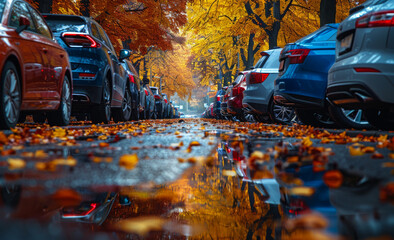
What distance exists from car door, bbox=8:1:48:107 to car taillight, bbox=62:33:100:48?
1780 mm

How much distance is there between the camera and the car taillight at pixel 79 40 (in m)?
8.79

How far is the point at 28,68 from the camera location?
6410 millimetres

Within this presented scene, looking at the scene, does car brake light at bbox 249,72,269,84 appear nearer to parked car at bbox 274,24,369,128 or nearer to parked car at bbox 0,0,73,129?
parked car at bbox 274,24,369,128

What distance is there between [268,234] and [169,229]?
1.51ft

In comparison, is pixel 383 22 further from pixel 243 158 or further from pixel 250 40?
pixel 250 40

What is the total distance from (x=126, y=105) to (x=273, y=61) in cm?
431

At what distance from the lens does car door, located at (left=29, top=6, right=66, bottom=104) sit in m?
7.10

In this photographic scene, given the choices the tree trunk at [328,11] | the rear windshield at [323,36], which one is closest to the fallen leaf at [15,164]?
the rear windshield at [323,36]

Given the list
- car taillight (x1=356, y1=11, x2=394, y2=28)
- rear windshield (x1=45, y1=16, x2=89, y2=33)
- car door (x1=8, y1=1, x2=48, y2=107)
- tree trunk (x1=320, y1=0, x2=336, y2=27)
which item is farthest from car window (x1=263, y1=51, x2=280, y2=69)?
car door (x1=8, y1=1, x2=48, y2=107)

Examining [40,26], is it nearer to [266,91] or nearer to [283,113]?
[266,91]

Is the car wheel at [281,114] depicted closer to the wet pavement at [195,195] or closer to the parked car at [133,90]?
the parked car at [133,90]

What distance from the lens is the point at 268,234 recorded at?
2.04 metres

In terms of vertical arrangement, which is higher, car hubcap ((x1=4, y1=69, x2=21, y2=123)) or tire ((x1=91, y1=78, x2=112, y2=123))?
car hubcap ((x1=4, y1=69, x2=21, y2=123))

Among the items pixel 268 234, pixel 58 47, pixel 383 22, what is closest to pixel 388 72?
pixel 383 22
